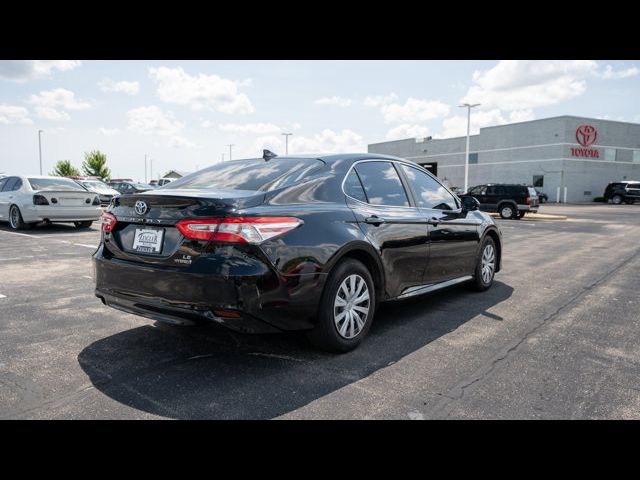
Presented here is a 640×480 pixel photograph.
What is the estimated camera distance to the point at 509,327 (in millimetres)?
4578

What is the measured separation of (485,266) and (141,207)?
14.3ft

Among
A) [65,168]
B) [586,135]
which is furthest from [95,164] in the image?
[586,135]

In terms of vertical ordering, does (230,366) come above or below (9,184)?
below

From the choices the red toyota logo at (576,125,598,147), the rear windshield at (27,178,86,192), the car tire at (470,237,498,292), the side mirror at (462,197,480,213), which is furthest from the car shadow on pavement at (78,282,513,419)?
the red toyota logo at (576,125,598,147)

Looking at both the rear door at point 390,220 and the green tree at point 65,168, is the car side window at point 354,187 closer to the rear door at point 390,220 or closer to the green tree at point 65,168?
the rear door at point 390,220

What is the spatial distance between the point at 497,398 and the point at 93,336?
326cm

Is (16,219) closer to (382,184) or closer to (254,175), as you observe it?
→ (254,175)

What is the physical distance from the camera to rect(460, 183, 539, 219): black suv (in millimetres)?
23422

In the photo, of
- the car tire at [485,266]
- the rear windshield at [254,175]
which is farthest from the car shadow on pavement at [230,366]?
the car tire at [485,266]

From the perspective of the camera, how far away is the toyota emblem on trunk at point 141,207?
11.3 ft

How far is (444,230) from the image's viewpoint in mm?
5078

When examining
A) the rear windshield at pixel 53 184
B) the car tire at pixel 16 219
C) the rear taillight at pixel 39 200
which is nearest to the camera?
the rear taillight at pixel 39 200

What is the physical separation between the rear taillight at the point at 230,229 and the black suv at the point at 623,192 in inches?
1823
